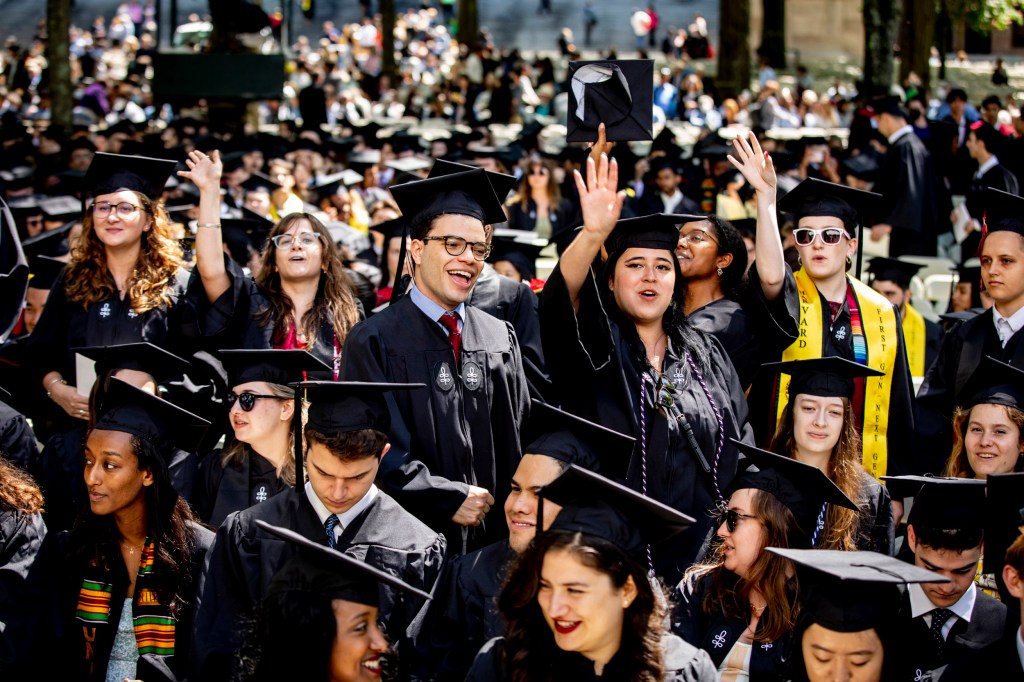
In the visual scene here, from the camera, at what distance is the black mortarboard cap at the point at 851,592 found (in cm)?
350

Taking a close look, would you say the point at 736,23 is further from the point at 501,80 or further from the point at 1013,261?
the point at 1013,261

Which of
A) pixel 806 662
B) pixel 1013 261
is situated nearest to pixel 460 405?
pixel 806 662

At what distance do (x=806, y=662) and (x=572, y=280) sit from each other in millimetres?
1698

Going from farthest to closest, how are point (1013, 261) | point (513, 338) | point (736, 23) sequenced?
point (736, 23)
point (1013, 261)
point (513, 338)

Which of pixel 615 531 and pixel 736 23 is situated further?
pixel 736 23

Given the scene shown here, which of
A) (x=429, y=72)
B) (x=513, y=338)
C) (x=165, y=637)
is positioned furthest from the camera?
(x=429, y=72)

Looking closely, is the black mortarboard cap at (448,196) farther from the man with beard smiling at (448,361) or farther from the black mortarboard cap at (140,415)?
the black mortarboard cap at (140,415)

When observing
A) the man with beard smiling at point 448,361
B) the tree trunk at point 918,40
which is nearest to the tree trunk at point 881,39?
the tree trunk at point 918,40

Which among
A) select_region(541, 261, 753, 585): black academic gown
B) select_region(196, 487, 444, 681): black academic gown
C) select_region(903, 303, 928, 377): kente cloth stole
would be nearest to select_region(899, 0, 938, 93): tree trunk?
select_region(903, 303, 928, 377): kente cloth stole

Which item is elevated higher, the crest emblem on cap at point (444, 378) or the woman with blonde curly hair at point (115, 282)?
the woman with blonde curly hair at point (115, 282)

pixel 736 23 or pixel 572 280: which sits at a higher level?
pixel 736 23

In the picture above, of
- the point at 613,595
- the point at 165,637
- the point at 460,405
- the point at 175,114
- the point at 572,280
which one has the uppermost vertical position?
the point at 175,114

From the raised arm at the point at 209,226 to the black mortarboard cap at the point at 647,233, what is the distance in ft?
6.18

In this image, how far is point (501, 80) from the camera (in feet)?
84.0
